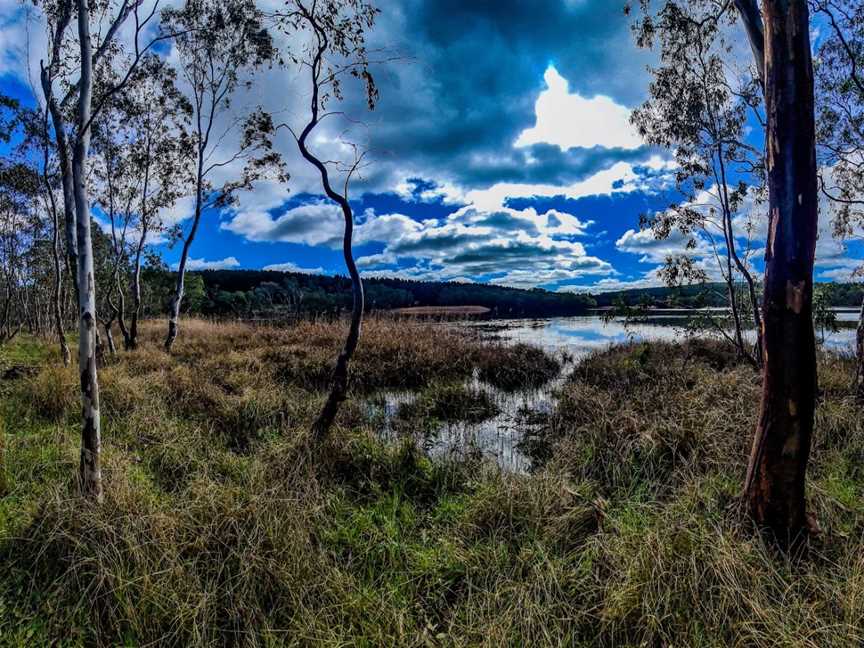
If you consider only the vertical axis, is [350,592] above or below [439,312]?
below

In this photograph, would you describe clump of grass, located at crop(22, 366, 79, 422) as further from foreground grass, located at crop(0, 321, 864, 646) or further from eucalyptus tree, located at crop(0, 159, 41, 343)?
eucalyptus tree, located at crop(0, 159, 41, 343)

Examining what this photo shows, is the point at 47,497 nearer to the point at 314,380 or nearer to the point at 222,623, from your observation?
the point at 222,623

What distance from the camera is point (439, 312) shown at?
861 inches

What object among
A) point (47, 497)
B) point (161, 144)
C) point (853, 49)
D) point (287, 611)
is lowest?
point (287, 611)

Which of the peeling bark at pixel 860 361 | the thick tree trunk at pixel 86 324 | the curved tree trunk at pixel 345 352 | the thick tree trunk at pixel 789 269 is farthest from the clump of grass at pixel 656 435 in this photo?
the thick tree trunk at pixel 86 324

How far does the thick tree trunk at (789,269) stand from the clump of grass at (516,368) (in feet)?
27.0

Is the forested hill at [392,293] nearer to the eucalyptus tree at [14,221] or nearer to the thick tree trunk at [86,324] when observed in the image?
the eucalyptus tree at [14,221]

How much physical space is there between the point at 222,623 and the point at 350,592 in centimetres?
83

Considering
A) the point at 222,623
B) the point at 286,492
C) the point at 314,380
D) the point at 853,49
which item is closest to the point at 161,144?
the point at 314,380

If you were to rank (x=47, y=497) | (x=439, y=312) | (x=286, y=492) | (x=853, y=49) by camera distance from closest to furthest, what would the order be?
(x=47, y=497), (x=286, y=492), (x=853, y=49), (x=439, y=312)

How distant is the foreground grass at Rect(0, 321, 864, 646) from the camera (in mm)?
2586

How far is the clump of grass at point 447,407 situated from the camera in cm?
820

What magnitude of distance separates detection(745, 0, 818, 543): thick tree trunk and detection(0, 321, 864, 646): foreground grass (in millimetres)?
524

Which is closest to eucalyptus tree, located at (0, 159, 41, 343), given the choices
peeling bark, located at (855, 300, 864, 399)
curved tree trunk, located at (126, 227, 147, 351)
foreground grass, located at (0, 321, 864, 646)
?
curved tree trunk, located at (126, 227, 147, 351)
